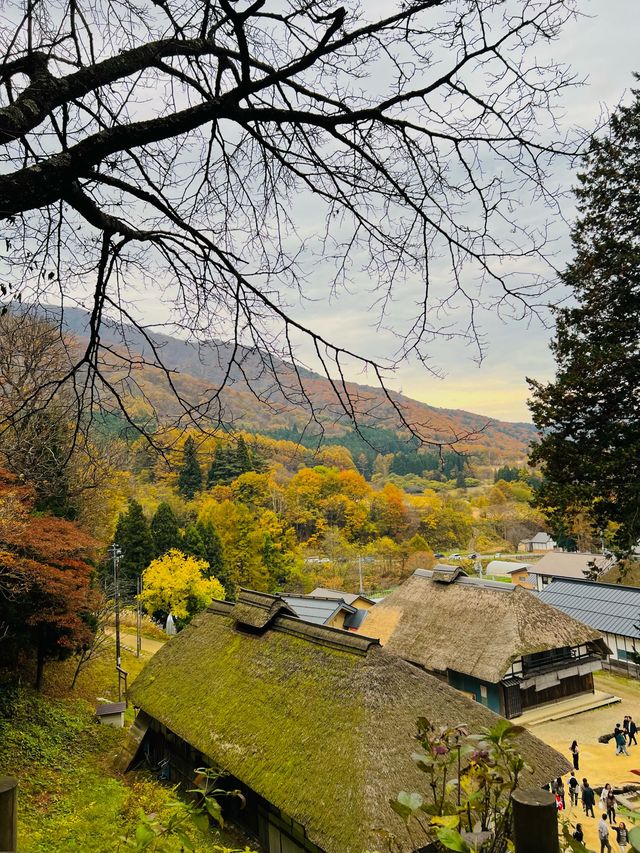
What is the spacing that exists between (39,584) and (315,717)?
274 inches

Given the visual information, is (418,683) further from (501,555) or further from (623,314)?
(501,555)

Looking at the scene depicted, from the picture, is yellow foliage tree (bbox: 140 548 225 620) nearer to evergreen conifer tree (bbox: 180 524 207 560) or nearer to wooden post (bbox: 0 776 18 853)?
evergreen conifer tree (bbox: 180 524 207 560)

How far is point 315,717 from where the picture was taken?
743 cm

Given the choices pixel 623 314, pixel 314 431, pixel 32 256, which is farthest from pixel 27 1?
pixel 623 314

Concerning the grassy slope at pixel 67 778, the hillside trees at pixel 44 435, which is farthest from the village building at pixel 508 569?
the grassy slope at pixel 67 778

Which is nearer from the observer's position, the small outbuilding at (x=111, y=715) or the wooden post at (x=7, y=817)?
the wooden post at (x=7, y=817)

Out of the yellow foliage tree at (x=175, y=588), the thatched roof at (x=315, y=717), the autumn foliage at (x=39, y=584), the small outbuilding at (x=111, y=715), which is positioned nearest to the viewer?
the thatched roof at (x=315, y=717)

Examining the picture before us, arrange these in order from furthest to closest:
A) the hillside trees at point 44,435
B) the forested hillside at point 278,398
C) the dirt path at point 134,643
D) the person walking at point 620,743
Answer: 1. the dirt path at point 134,643
2. the person walking at point 620,743
3. the hillside trees at point 44,435
4. the forested hillside at point 278,398

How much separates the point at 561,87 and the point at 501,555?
50106 millimetres

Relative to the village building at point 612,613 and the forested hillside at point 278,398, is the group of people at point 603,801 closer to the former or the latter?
the village building at point 612,613

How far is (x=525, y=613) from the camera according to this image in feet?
50.9

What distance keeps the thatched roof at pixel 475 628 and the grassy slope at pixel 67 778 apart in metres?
7.46

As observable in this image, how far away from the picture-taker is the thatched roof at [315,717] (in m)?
6.18

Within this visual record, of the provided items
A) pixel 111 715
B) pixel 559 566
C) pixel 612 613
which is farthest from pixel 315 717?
pixel 559 566
